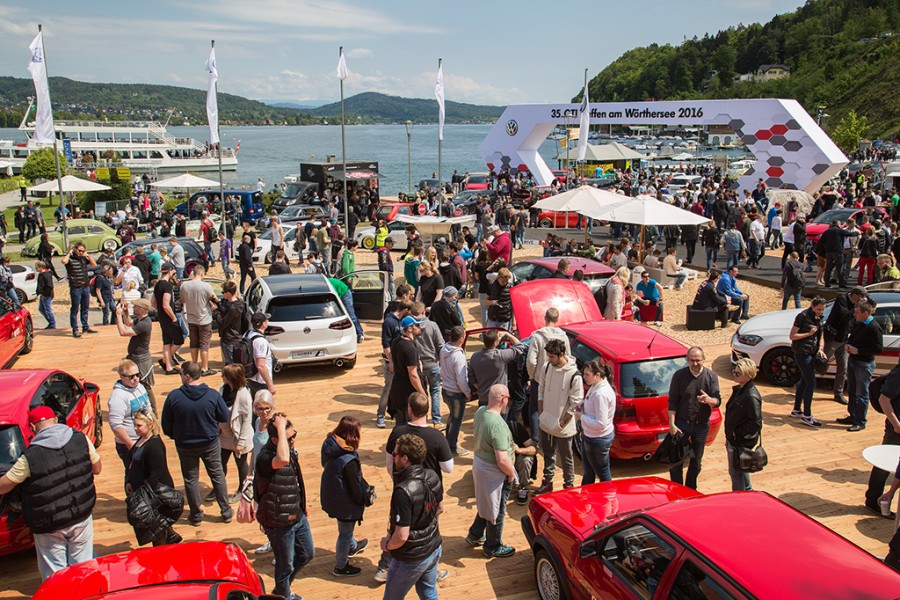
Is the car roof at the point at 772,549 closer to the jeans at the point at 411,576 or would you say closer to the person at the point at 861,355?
the jeans at the point at 411,576

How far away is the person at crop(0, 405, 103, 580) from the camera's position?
5.19 meters

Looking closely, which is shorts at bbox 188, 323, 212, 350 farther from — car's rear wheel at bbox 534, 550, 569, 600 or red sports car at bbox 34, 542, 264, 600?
car's rear wheel at bbox 534, 550, 569, 600

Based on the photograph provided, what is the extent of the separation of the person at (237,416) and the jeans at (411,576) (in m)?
2.52

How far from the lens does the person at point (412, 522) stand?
15.2 feet

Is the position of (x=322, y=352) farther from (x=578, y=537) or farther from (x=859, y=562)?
(x=859, y=562)

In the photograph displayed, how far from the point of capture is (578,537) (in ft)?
16.6

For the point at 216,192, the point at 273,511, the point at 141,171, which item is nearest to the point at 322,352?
the point at 273,511

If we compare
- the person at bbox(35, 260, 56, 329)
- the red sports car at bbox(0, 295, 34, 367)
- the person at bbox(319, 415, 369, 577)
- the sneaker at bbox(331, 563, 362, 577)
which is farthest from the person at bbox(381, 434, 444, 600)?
the person at bbox(35, 260, 56, 329)

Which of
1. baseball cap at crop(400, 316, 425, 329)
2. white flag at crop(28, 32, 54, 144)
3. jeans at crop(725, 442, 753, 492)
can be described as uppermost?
white flag at crop(28, 32, 54, 144)

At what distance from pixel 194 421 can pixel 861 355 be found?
7707 mm

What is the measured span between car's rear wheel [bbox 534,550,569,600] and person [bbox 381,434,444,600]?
92 centimetres

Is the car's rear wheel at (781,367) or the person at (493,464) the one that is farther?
the car's rear wheel at (781,367)

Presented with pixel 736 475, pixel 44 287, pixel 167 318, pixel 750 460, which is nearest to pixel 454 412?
pixel 736 475

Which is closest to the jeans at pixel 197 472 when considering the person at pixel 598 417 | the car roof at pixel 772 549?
the person at pixel 598 417
